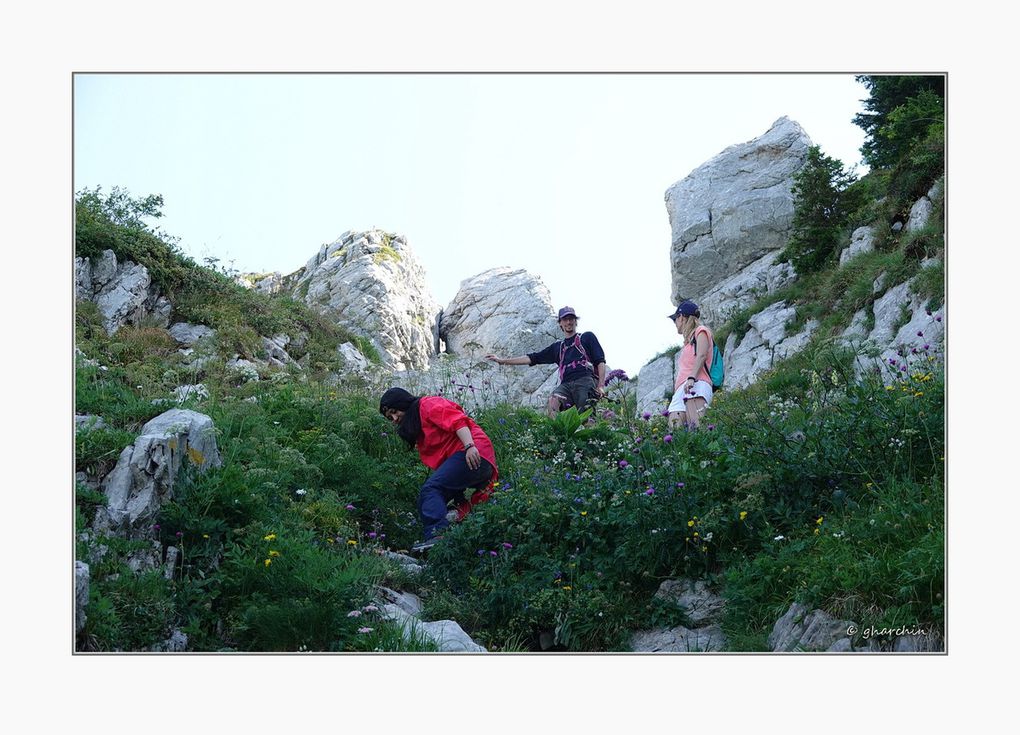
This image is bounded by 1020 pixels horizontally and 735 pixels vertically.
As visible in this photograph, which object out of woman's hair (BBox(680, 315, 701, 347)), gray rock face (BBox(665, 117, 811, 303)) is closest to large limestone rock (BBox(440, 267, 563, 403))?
gray rock face (BBox(665, 117, 811, 303))

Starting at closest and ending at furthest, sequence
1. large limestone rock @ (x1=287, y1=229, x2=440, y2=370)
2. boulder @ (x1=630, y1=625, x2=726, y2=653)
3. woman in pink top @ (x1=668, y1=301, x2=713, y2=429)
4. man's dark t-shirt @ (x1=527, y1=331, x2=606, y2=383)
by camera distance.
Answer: boulder @ (x1=630, y1=625, x2=726, y2=653)
woman in pink top @ (x1=668, y1=301, x2=713, y2=429)
man's dark t-shirt @ (x1=527, y1=331, x2=606, y2=383)
large limestone rock @ (x1=287, y1=229, x2=440, y2=370)

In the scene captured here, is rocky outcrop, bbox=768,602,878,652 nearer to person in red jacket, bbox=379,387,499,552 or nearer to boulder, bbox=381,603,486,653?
boulder, bbox=381,603,486,653

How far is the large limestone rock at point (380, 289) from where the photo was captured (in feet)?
97.5

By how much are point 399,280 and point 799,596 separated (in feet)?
93.8

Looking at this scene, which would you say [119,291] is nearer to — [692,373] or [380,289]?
[692,373]

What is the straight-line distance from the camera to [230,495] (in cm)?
672

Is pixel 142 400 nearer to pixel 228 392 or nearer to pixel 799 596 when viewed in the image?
pixel 228 392

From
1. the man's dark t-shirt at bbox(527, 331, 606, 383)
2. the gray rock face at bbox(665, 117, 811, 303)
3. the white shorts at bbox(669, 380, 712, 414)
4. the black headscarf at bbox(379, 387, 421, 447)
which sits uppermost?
the gray rock face at bbox(665, 117, 811, 303)

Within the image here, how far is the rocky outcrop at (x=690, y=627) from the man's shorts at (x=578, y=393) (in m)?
4.84

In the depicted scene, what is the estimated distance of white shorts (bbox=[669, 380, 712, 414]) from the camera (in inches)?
361

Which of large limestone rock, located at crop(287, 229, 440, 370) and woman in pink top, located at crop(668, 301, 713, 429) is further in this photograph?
large limestone rock, located at crop(287, 229, 440, 370)

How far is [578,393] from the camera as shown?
11.0 meters

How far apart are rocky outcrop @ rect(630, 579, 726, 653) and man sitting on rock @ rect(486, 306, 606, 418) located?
4777mm

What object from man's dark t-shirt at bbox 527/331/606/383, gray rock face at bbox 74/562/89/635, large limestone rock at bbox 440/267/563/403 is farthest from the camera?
large limestone rock at bbox 440/267/563/403
